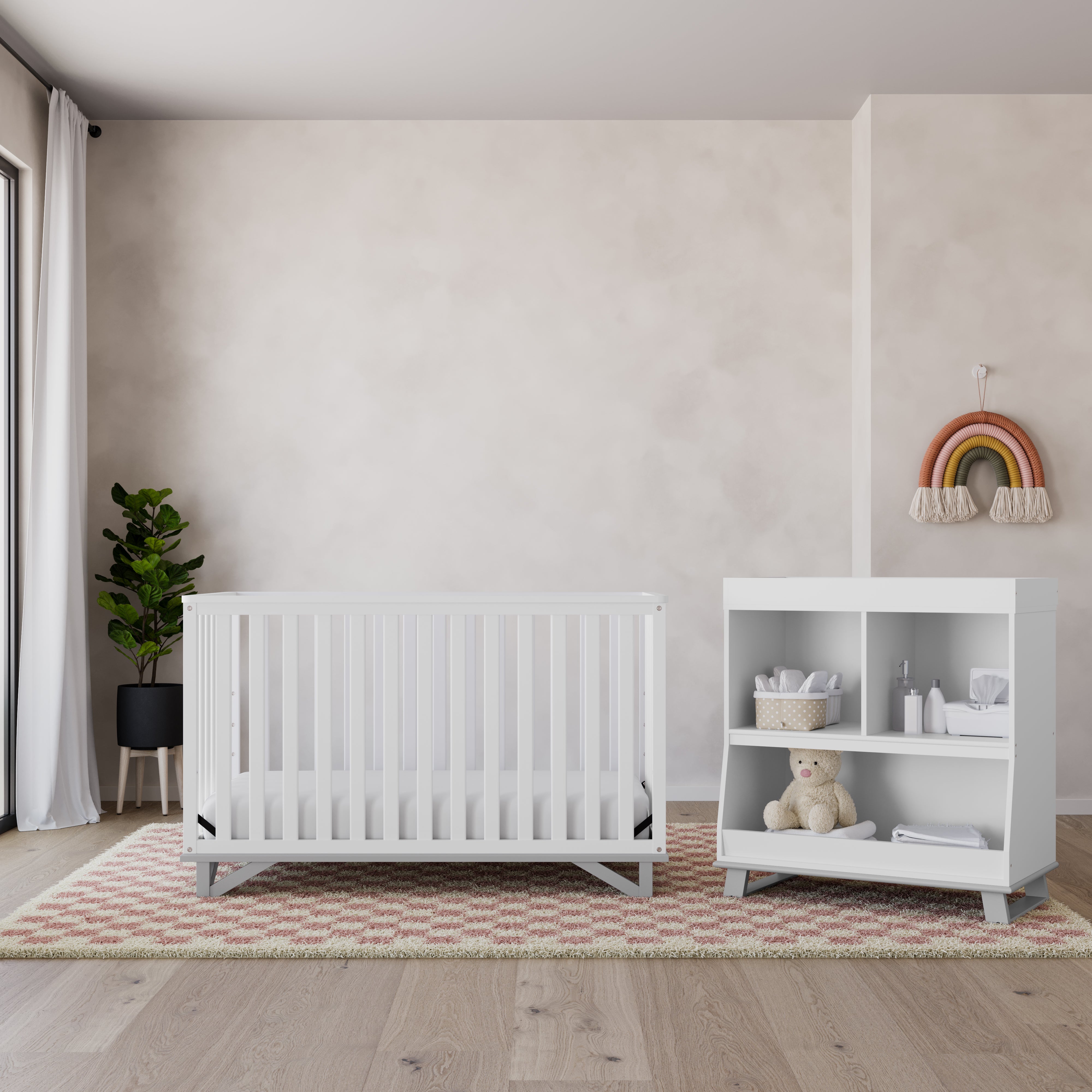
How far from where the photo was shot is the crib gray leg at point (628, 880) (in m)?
2.63

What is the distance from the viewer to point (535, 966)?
2.16 m

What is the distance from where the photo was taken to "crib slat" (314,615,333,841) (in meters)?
2.62

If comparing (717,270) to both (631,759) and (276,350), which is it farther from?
(631,759)

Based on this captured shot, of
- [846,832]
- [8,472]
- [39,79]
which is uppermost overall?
[39,79]

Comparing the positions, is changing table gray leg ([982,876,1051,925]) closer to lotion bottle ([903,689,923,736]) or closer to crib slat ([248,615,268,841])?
lotion bottle ([903,689,923,736])

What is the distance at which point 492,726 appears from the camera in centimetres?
267

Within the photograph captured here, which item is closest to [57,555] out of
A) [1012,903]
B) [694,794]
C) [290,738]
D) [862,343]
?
[290,738]

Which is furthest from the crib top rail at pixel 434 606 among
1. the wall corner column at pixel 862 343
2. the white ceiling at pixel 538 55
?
the white ceiling at pixel 538 55

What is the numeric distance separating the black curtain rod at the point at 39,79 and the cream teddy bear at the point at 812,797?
3241 mm

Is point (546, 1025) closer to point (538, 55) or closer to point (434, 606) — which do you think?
point (434, 606)

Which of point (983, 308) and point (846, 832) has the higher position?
point (983, 308)

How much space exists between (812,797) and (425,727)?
3.22ft

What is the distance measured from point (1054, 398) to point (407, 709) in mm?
2530

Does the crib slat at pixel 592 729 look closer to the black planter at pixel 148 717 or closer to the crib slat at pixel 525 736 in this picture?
the crib slat at pixel 525 736
